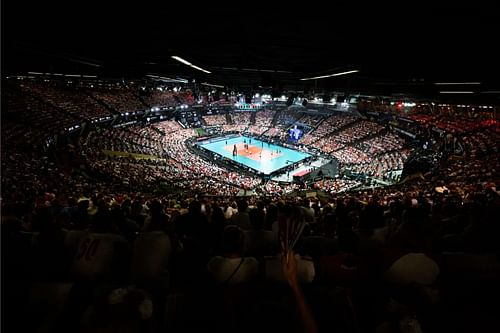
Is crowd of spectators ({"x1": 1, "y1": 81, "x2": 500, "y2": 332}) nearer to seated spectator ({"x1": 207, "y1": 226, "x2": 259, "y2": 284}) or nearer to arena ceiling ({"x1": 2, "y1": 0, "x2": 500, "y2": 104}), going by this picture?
seated spectator ({"x1": 207, "y1": 226, "x2": 259, "y2": 284})

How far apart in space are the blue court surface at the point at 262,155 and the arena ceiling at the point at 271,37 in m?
26.8

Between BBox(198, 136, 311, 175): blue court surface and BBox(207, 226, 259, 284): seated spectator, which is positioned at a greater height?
BBox(207, 226, 259, 284): seated spectator

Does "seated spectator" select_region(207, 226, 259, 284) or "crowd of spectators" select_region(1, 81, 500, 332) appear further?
"seated spectator" select_region(207, 226, 259, 284)

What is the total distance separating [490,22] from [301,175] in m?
30.2

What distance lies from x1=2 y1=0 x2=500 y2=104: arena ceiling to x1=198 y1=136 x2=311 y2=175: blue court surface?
2678cm

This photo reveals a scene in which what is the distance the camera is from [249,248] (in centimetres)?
456

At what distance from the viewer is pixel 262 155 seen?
44.2 m

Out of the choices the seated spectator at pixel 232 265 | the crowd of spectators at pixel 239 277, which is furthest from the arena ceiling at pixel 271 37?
the seated spectator at pixel 232 265

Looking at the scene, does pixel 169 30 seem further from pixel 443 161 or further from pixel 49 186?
pixel 443 161

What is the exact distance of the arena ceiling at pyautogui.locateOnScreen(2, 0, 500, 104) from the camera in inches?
188

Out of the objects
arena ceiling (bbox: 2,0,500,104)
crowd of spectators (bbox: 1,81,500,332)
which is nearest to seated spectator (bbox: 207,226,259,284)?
crowd of spectators (bbox: 1,81,500,332)

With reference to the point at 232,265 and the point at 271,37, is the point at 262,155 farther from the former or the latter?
the point at 232,265

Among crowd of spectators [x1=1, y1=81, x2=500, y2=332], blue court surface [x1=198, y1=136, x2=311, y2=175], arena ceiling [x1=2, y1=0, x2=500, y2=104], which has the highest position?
arena ceiling [x1=2, y1=0, x2=500, y2=104]

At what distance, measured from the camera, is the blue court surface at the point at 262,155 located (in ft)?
128
